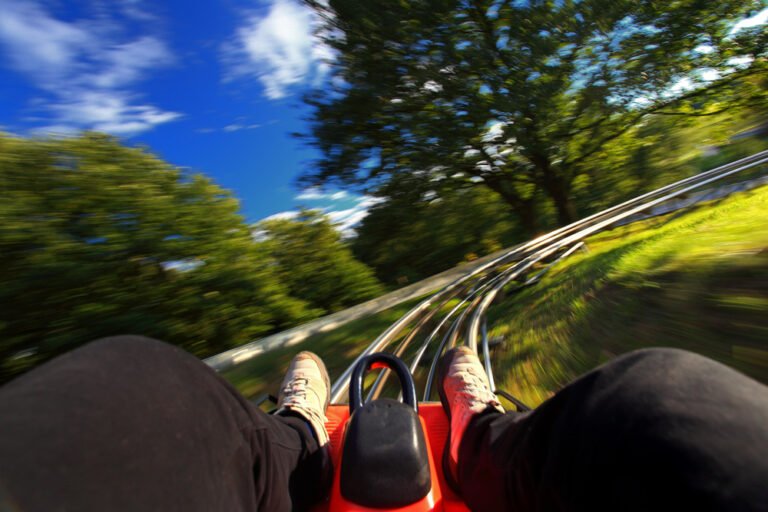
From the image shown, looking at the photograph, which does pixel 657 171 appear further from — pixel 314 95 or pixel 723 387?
pixel 723 387

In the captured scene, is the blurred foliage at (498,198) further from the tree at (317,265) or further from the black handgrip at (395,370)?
the black handgrip at (395,370)

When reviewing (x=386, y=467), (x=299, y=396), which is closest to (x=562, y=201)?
(x=299, y=396)

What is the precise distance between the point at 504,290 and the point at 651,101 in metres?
10.4

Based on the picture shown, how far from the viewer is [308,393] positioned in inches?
83.7

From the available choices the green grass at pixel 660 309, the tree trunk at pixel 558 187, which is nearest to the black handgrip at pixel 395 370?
the green grass at pixel 660 309

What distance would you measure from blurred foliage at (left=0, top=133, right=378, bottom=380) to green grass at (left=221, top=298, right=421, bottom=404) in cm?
181

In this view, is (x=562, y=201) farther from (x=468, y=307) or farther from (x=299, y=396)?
(x=299, y=396)

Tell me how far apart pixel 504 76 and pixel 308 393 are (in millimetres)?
9829

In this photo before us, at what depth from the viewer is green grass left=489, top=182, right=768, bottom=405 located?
198 cm

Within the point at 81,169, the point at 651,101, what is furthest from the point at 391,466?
the point at 651,101

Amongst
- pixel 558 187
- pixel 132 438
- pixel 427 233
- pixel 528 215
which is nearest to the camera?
pixel 132 438

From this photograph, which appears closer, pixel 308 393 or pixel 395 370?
pixel 395 370

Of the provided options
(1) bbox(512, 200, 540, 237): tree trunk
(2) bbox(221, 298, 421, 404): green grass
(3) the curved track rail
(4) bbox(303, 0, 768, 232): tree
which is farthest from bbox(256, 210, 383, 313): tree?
(1) bbox(512, 200, 540, 237): tree trunk

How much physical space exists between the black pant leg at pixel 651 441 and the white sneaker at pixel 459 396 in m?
0.50
